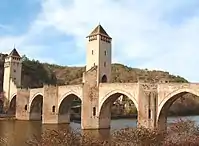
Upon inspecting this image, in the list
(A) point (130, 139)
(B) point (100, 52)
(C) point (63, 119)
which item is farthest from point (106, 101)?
(A) point (130, 139)

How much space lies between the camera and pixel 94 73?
36.7m

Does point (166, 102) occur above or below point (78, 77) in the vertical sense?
below

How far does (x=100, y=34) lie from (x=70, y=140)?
26.0 m

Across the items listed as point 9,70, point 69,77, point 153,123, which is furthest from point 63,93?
point 69,77

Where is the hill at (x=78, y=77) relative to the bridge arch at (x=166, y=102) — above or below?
above

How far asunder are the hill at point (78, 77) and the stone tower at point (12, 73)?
947cm

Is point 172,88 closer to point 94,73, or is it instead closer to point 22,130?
point 94,73

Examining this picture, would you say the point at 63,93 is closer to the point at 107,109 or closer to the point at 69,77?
the point at 107,109

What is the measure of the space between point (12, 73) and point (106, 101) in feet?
85.8

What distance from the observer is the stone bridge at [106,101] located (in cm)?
3039

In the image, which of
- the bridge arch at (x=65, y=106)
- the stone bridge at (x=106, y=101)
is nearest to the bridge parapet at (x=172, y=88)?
the stone bridge at (x=106, y=101)

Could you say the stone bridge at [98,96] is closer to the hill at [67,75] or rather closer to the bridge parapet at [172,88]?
the bridge parapet at [172,88]

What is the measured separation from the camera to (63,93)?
41.4m

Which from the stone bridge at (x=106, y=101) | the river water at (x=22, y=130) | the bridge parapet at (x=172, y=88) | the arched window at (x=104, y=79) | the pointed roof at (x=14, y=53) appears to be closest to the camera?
the river water at (x=22, y=130)
